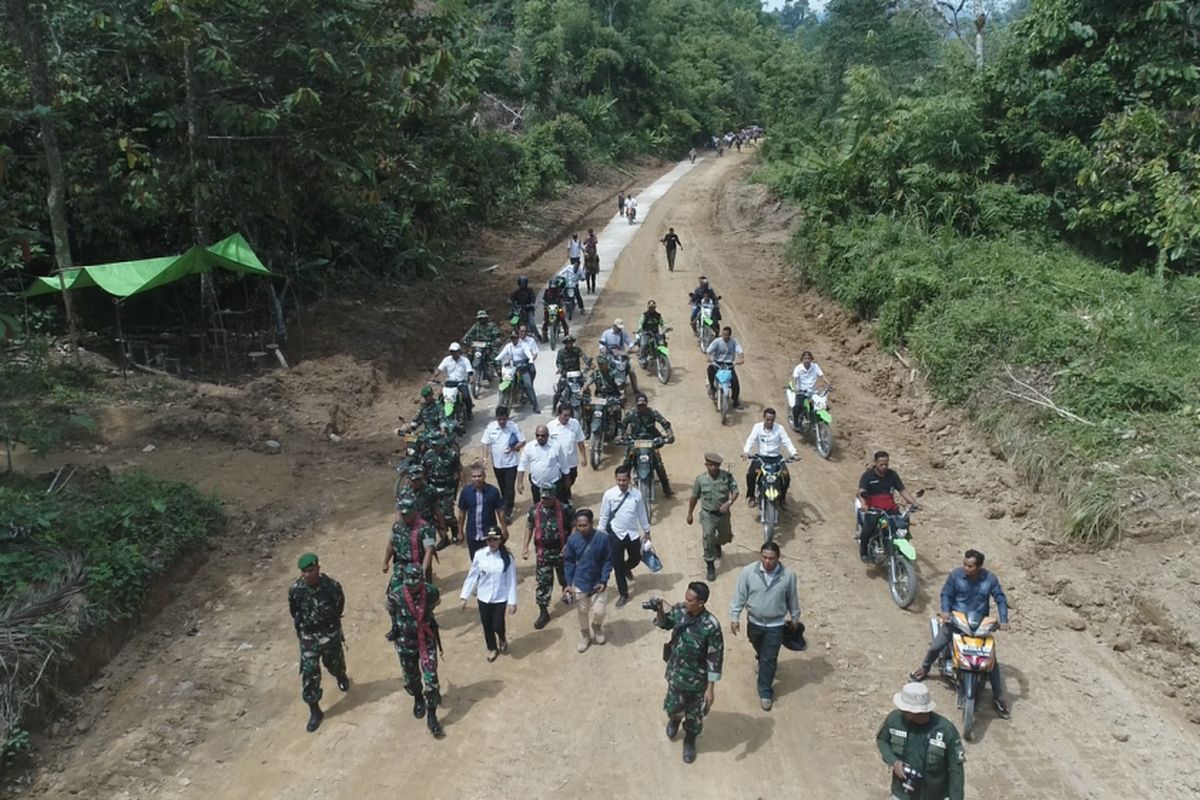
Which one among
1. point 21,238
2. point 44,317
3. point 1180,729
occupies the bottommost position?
point 1180,729

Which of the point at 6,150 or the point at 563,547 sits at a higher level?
the point at 6,150

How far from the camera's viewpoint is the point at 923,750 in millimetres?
5488

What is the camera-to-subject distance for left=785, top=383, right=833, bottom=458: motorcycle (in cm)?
1293

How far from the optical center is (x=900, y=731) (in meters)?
5.59

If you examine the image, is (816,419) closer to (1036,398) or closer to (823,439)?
(823,439)

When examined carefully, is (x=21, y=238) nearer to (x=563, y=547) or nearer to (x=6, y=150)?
(x=6, y=150)

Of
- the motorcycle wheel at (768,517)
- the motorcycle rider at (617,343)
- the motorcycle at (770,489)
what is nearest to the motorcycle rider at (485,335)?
the motorcycle rider at (617,343)

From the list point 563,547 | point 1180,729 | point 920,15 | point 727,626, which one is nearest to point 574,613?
point 563,547

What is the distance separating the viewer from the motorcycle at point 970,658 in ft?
23.6

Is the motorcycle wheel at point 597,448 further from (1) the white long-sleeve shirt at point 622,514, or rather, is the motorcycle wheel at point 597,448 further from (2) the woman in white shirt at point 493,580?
(2) the woman in white shirt at point 493,580

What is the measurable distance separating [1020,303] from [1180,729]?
8.57m

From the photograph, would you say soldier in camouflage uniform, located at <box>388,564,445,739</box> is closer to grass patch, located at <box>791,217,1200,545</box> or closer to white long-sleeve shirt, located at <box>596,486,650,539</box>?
white long-sleeve shirt, located at <box>596,486,650,539</box>

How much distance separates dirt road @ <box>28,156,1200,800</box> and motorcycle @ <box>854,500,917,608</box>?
0.72 ft

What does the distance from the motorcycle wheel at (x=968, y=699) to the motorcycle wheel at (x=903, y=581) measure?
5.75 feet
